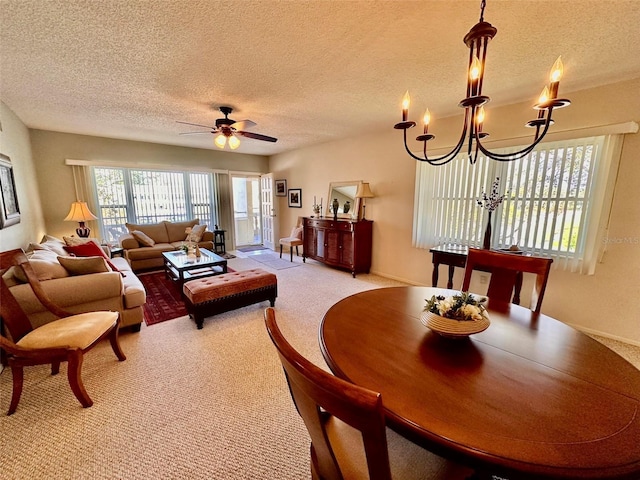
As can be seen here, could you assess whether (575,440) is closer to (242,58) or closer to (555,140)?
(242,58)

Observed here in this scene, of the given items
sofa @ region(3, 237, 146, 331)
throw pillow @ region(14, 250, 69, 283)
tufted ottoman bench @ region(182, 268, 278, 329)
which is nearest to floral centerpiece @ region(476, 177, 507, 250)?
tufted ottoman bench @ region(182, 268, 278, 329)

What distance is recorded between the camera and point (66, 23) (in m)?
1.61

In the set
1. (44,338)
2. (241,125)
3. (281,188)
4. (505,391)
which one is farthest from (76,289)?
(281,188)

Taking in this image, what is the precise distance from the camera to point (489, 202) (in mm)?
3061

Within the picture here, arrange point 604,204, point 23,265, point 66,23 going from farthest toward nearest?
point 604,204 < point 23,265 < point 66,23

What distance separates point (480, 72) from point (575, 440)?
52.4 inches

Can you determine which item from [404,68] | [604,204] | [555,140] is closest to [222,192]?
[404,68]

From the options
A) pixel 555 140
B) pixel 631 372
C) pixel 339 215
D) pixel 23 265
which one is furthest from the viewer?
pixel 339 215

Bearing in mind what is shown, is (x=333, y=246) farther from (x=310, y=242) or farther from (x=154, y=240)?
(x=154, y=240)

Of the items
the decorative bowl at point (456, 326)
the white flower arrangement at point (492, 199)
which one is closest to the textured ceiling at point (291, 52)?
the white flower arrangement at point (492, 199)

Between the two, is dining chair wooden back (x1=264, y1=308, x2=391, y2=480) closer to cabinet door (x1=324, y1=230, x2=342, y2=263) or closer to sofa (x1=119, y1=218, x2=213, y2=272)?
cabinet door (x1=324, y1=230, x2=342, y2=263)

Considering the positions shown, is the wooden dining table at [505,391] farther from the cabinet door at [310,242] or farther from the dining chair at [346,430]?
the cabinet door at [310,242]

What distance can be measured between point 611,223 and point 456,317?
8.54 ft

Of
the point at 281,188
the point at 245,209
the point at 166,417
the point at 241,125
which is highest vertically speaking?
the point at 241,125
